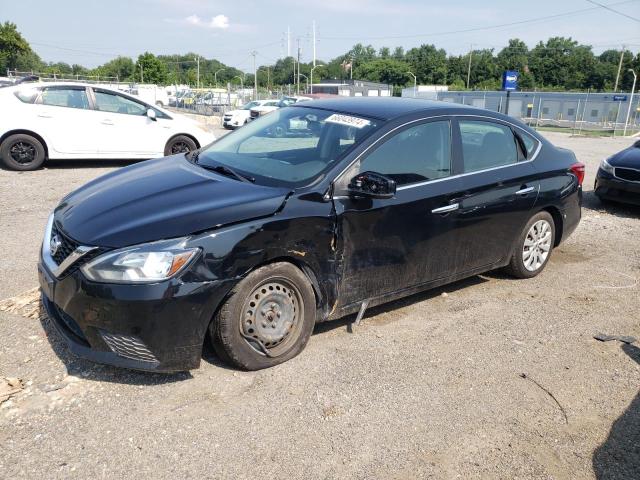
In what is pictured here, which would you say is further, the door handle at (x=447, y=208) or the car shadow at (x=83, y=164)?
the car shadow at (x=83, y=164)

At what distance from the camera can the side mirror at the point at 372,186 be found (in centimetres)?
348

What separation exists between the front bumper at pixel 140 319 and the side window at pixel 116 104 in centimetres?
776

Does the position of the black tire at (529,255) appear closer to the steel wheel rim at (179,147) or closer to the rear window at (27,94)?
the steel wheel rim at (179,147)

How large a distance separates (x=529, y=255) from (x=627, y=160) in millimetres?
4608

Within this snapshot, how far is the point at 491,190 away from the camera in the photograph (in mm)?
4461

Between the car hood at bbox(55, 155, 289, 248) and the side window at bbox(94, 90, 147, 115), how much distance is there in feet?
22.2

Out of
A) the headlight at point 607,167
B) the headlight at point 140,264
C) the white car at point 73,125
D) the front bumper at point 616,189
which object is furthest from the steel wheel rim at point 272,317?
the white car at point 73,125

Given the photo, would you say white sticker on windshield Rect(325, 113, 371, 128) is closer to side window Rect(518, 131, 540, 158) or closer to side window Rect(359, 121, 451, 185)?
side window Rect(359, 121, 451, 185)

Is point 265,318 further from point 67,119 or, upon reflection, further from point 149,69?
point 149,69

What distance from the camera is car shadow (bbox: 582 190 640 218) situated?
8.56 meters

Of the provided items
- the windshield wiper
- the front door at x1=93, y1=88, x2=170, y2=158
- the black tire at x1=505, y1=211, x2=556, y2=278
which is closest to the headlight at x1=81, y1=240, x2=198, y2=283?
the windshield wiper

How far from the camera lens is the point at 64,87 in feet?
31.8

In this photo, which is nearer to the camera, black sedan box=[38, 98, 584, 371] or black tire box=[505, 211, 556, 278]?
black sedan box=[38, 98, 584, 371]

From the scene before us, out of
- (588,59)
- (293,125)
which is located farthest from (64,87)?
(588,59)
